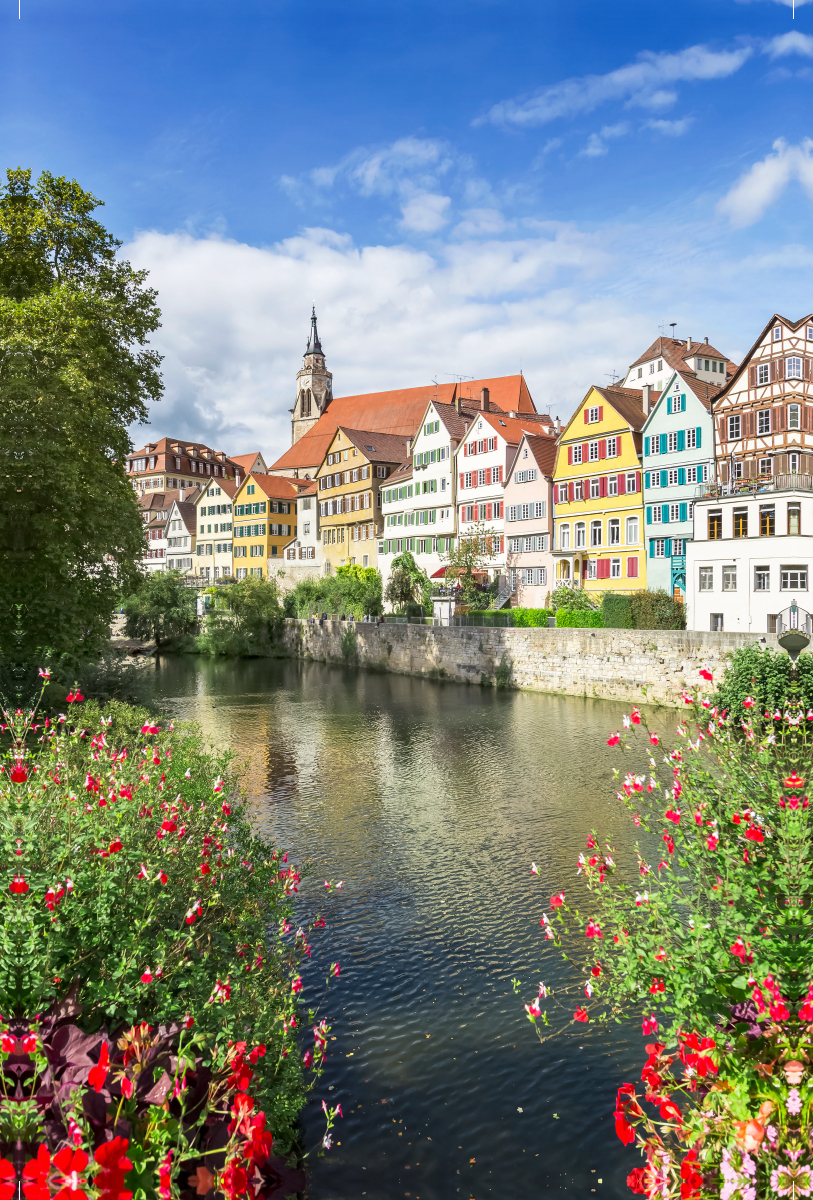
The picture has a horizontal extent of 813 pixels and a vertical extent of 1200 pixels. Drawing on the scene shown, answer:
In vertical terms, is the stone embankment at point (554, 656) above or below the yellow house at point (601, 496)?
below

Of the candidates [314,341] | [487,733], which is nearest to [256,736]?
[487,733]

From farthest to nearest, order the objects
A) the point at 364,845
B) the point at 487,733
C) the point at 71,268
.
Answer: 1. the point at 487,733
2. the point at 71,268
3. the point at 364,845

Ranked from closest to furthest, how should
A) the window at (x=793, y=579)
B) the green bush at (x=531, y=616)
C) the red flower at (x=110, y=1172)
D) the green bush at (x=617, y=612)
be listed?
the red flower at (x=110, y=1172) < the window at (x=793, y=579) < the green bush at (x=617, y=612) < the green bush at (x=531, y=616)

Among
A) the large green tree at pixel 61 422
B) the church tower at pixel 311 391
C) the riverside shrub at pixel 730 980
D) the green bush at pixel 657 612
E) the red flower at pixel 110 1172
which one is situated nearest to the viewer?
the red flower at pixel 110 1172

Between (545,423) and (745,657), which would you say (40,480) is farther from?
(545,423)

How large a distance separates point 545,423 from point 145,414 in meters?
38.9

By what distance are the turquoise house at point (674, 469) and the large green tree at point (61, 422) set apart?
2451cm

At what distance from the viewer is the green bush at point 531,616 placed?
3681 cm

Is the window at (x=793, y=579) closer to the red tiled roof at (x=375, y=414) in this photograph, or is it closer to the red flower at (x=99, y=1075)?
the red flower at (x=99, y=1075)

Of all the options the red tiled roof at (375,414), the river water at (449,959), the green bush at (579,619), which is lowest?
the river water at (449,959)

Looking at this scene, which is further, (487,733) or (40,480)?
(487,733)

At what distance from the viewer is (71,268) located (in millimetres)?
20219

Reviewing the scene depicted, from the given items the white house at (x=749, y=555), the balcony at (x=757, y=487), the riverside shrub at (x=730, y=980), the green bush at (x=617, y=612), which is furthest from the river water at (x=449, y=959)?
the balcony at (x=757, y=487)

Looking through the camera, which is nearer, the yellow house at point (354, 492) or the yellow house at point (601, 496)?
the yellow house at point (601, 496)
